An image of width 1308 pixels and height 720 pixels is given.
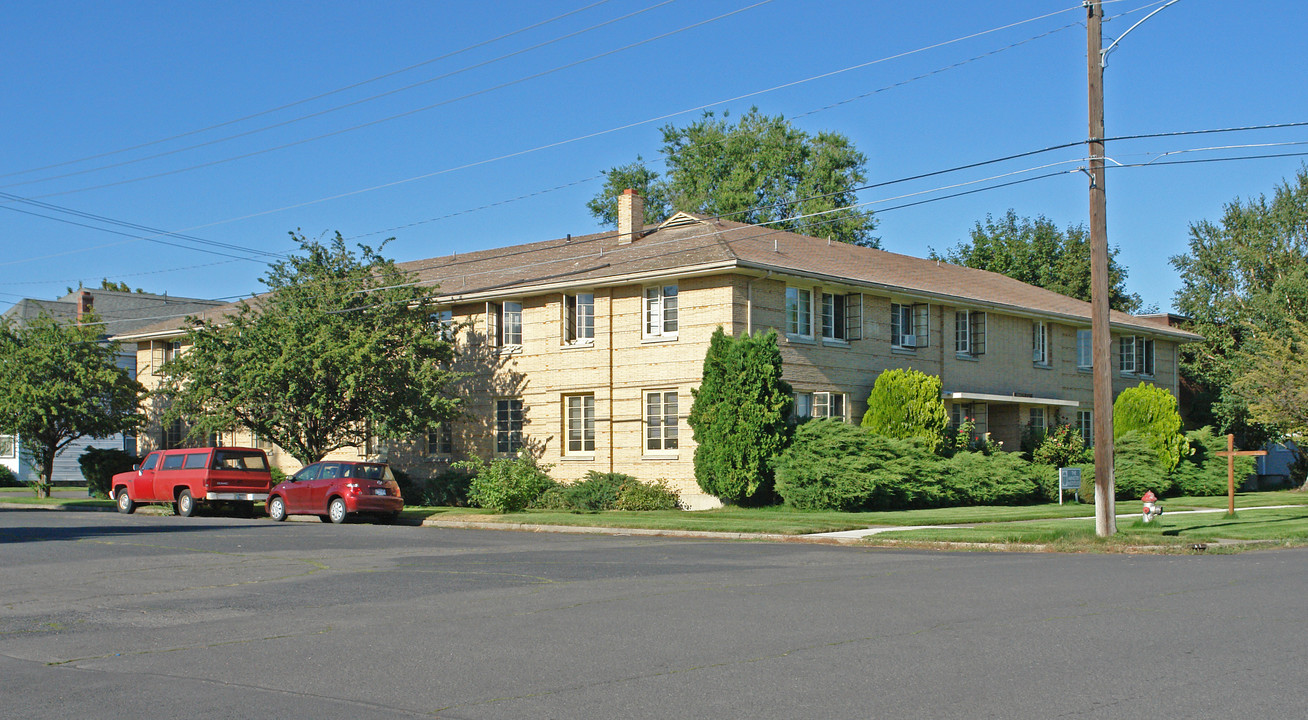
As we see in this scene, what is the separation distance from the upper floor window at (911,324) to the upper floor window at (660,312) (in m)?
7.31

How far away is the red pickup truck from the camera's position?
3000cm

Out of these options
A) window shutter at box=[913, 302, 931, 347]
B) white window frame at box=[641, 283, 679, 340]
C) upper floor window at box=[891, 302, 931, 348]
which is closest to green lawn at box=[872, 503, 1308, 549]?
white window frame at box=[641, 283, 679, 340]

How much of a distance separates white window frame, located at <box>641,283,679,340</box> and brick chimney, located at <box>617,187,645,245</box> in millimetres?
3927

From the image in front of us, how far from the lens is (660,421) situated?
30938 mm

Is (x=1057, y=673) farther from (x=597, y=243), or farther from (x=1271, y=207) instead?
(x=1271, y=207)

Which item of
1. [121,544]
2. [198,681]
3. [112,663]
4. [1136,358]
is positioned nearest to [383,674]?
[198,681]

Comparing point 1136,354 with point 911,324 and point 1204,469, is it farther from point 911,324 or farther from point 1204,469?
point 911,324

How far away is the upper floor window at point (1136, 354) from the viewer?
43906 mm

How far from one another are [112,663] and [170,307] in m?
59.3

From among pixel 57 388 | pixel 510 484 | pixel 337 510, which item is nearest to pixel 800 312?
pixel 510 484

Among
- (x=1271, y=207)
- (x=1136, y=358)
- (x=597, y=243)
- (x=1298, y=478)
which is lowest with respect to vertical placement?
(x=1298, y=478)

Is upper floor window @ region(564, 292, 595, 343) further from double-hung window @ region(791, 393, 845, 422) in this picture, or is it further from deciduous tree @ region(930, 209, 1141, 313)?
deciduous tree @ region(930, 209, 1141, 313)

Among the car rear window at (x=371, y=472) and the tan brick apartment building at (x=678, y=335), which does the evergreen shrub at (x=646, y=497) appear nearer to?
the tan brick apartment building at (x=678, y=335)

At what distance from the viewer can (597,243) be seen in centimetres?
3653
